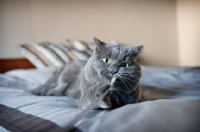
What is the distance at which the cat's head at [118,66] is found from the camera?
683mm

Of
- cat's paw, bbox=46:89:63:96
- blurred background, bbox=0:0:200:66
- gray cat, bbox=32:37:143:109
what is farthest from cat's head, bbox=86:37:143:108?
blurred background, bbox=0:0:200:66

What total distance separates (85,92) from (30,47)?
1.18 metres

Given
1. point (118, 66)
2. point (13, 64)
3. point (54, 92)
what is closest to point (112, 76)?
point (118, 66)

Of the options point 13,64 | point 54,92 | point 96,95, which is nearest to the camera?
point 96,95

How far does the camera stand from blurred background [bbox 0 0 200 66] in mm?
1795

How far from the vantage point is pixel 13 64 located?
70.9 inches

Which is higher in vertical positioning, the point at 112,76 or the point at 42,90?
the point at 112,76

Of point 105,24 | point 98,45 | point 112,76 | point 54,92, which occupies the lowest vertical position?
point 54,92

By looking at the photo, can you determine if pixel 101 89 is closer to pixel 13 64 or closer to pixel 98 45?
pixel 98 45

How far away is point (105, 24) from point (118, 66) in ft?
4.64

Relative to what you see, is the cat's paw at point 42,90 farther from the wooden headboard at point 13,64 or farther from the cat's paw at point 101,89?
the wooden headboard at point 13,64

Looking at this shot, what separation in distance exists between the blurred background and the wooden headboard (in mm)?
46

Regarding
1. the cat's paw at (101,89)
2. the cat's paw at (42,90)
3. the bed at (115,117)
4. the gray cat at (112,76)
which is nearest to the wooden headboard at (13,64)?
the cat's paw at (42,90)

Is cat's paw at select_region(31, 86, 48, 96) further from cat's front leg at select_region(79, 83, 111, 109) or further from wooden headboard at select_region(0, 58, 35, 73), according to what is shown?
wooden headboard at select_region(0, 58, 35, 73)
